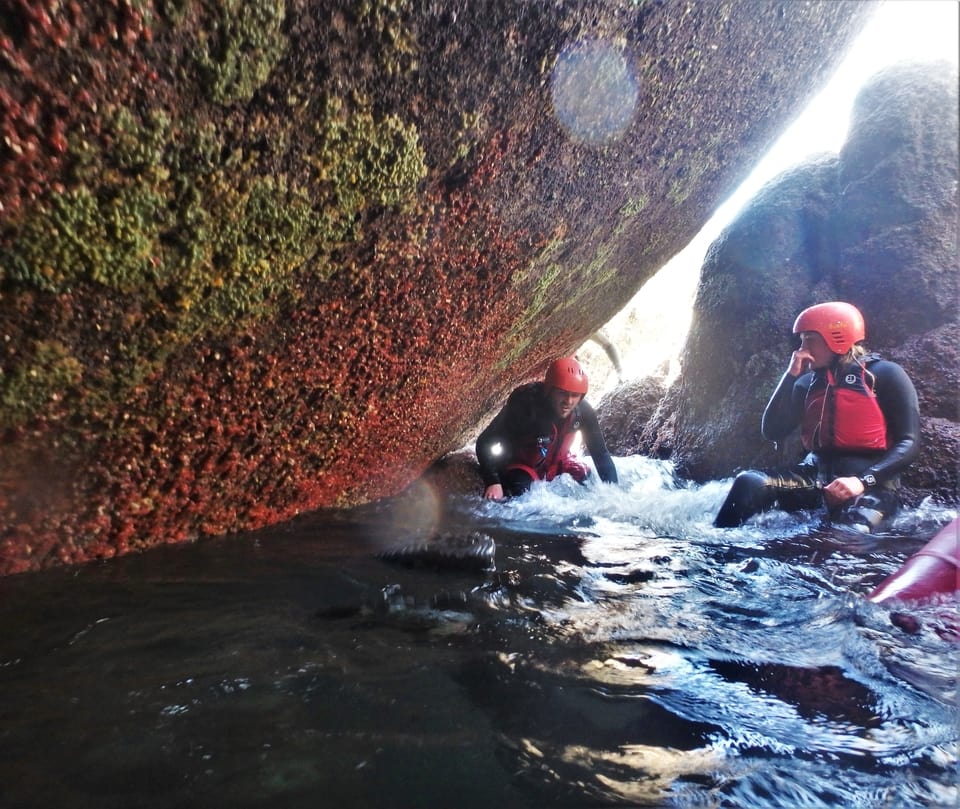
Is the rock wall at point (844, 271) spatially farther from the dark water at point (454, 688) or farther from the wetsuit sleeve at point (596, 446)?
the dark water at point (454, 688)

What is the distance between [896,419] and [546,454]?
3226mm

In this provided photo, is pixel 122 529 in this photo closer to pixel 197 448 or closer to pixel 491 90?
pixel 197 448

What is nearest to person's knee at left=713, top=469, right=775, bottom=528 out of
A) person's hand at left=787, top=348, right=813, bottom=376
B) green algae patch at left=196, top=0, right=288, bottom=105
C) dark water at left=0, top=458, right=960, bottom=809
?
person's hand at left=787, top=348, right=813, bottom=376

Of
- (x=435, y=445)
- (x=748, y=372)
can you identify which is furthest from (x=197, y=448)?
(x=748, y=372)

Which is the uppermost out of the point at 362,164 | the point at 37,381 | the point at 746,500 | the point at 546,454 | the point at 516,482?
the point at 362,164

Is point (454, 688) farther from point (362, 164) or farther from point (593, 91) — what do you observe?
point (593, 91)

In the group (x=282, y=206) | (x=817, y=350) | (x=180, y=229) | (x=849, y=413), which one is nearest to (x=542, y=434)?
(x=817, y=350)

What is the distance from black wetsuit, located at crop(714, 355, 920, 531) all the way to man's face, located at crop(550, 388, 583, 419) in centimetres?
180

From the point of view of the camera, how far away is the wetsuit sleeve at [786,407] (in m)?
5.81

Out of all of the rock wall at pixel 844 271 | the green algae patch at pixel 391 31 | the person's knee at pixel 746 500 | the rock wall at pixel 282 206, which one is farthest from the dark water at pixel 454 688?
the rock wall at pixel 844 271

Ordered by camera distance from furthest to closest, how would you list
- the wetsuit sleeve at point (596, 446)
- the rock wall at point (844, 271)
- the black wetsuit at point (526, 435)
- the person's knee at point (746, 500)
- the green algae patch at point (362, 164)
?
1. the rock wall at point (844, 271)
2. the wetsuit sleeve at point (596, 446)
3. the black wetsuit at point (526, 435)
4. the person's knee at point (746, 500)
5. the green algae patch at point (362, 164)

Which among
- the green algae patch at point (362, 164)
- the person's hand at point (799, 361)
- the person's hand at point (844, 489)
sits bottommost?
the person's hand at point (844, 489)

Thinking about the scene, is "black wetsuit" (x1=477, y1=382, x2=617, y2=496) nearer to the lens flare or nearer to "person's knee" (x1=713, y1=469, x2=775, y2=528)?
"person's knee" (x1=713, y1=469, x2=775, y2=528)

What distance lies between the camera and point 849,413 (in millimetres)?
5305
